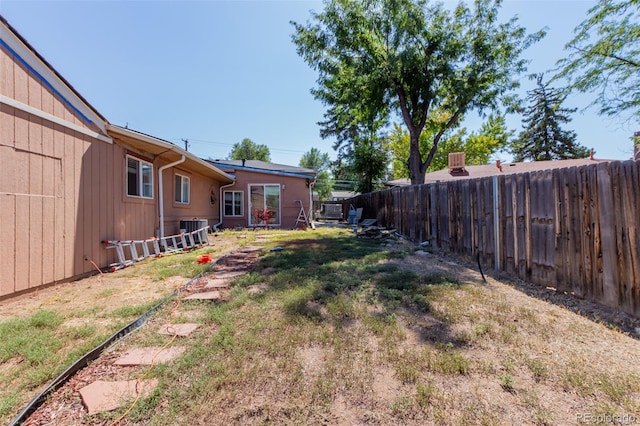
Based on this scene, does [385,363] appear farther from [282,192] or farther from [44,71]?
[282,192]

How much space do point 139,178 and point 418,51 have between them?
10.6 m

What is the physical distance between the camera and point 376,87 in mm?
10539

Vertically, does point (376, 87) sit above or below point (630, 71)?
above

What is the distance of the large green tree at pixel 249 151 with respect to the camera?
46.6 meters

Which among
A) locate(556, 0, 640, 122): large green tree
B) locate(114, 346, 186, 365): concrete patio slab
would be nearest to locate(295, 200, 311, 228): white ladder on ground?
locate(556, 0, 640, 122): large green tree

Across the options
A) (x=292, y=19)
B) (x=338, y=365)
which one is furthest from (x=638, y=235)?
(x=292, y=19)

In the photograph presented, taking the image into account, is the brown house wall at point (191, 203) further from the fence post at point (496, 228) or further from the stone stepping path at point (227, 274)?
the fence post at point (496, 228)

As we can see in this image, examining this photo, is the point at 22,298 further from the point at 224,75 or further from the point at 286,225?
the point at 224,75

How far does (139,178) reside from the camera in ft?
20.6

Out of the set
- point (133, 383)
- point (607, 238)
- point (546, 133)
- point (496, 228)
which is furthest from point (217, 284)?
point (546, 133)

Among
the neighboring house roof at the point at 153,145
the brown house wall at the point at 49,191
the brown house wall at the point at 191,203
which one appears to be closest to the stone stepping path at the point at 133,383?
the brown house wall at the point at 49,191

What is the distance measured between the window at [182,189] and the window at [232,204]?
139 inches

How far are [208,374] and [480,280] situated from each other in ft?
12.9

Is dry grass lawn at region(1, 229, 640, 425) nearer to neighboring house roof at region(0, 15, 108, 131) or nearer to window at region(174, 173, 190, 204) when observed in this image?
neighboring house roof at region(0, 15, 108, 131)
